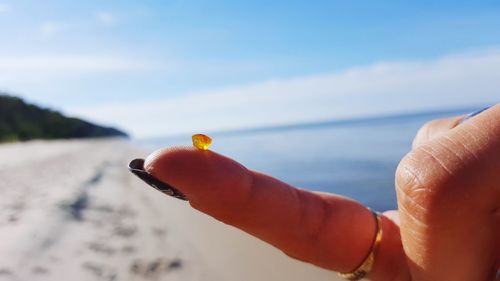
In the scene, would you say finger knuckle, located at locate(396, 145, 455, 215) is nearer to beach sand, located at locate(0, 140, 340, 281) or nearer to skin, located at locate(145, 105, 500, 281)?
skin, located at locate(145, 105, 500, 281)

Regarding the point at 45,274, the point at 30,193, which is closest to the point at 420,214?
the point at 45,274

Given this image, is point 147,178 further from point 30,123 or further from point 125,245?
point 30,123

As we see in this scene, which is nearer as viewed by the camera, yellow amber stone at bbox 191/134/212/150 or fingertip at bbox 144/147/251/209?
fingertip at bbox 144/147/251/209

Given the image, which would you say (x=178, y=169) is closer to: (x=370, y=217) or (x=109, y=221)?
(x=370, y=217)

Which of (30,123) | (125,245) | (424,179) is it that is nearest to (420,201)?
(424,179)

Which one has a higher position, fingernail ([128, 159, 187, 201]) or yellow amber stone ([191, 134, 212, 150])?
yellow amber stone ([191, 134, 212, 150])

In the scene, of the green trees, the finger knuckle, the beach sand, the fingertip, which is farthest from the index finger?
the green trees

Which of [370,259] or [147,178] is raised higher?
[147,178]
